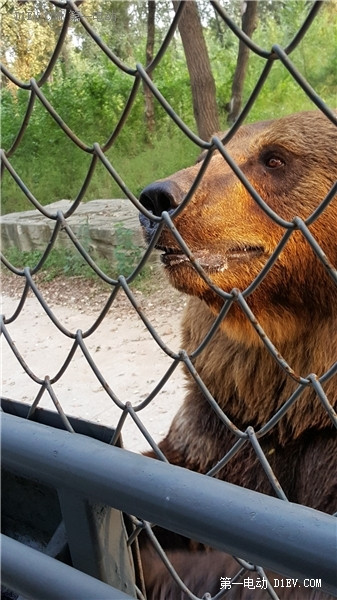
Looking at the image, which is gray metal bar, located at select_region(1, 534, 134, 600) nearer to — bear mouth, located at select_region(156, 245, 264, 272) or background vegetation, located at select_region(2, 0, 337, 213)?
bear mouth, located at select_region(156, 245, 264, 272)

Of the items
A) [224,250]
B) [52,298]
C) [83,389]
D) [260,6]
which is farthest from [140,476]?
[260,6]

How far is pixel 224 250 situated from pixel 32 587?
87 cm

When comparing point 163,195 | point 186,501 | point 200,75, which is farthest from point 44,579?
point 200,75

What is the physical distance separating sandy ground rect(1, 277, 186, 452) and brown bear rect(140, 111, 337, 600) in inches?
69.5

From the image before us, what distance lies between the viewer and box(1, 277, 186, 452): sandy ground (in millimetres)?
4293

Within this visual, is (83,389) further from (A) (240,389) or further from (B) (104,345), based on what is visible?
(A) (240,389)

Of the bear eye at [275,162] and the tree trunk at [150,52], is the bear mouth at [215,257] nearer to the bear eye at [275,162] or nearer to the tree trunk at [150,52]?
the bear eye at [275,162]

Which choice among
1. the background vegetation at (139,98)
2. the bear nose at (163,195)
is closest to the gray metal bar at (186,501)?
the bear nose at (163,195)

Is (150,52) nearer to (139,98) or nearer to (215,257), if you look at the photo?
(139,98)

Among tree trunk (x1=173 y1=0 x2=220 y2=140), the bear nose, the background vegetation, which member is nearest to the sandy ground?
the background vegetation

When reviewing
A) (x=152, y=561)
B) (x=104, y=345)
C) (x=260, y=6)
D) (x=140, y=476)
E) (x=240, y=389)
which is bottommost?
(x=140, y=476)

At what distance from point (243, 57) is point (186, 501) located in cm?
598

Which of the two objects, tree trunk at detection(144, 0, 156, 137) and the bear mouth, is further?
tree trunk at detection(144, 0, 156, 137)

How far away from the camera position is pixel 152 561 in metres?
1.73
